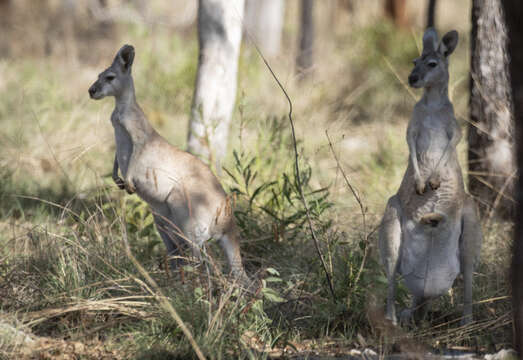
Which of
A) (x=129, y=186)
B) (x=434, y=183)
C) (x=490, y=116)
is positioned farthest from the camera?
(x=490, y=116)

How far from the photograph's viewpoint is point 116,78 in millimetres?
3586

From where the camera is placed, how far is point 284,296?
3535mm

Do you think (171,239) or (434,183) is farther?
(171,239)

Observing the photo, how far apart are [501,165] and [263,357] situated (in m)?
2.89

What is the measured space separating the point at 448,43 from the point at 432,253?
1.10 m

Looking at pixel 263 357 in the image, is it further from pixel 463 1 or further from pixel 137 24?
pixel 463 1

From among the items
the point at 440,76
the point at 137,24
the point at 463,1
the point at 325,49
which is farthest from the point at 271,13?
the point at 440,76

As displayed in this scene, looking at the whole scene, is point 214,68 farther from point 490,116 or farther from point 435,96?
point 435,96

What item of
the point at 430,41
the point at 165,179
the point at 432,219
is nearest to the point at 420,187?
the point at 432,219

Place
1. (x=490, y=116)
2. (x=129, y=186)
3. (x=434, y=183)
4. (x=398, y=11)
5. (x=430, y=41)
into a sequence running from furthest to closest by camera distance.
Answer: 1. (x=398, y=11)
2. (x=490, y=116)
3. (x=129, y=186)
4. (x=430, y=41)
5. (x=434, y=183)

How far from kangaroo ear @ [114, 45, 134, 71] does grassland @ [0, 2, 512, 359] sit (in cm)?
81

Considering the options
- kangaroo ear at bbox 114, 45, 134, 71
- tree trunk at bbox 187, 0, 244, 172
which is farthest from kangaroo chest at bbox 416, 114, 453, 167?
tree trunk at bbox 187, 0, 244, 172

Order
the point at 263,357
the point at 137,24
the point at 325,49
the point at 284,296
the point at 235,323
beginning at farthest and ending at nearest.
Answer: the point at 325,49, the point at 137,24, the point at 284,296, the point at 235,323, the point at 263,357

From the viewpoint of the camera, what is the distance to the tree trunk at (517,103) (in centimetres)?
180
